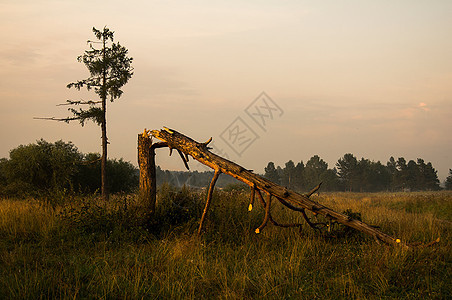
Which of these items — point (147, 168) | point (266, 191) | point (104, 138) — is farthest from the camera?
point (104, 138)

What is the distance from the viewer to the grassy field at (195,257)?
16.3 ft

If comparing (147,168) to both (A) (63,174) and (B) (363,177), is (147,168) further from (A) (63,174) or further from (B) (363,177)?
(B) (363,177)

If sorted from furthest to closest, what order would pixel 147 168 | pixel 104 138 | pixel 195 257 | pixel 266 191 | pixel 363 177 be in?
pixel 363 177 → pixel 104 138 → pixel 147 168 → pixel 266 191 → pixel 195 257

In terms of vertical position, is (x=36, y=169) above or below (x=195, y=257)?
above

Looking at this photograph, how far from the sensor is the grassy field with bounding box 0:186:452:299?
4957 mm

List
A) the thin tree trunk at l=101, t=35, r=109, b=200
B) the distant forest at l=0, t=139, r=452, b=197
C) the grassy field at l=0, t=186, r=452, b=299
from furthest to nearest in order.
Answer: the thin tree trunk at l=101, t=35, r=109, b=200
the distant forest at l=0, t=139, r=452, b=197
the grassy field at l=0, t=186, r=452, b=299

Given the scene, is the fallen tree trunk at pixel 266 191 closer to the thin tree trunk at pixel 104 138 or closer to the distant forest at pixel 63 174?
the distant forest at pixel 63 174

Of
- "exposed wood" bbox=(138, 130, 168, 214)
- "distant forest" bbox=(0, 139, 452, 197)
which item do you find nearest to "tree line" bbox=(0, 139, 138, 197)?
"distant forest" bbox=(0, 139, 452, 197)

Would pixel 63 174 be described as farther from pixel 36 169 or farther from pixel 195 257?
pixel 195 257

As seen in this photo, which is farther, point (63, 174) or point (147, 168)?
point (63, 174)

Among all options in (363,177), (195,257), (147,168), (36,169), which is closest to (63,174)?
(36,169)

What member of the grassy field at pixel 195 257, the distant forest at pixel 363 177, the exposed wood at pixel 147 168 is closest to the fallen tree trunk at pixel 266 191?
the grassy field at pixel 195 257

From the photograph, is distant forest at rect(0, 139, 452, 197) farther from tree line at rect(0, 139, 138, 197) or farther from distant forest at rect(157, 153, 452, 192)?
distant forest at rect(157, 153, 452, 192)

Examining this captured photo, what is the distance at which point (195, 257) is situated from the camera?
6496mm
